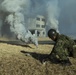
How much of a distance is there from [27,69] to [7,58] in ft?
6.85

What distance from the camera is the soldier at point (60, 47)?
Result: 10.5 m

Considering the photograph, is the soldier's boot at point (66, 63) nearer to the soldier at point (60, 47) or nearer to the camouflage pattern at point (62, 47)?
the soldier at point (60, 47)

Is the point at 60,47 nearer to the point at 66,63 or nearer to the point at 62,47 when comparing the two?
the point at 62,47

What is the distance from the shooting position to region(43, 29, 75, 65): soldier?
10473 mm

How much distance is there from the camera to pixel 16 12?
20.1 metres

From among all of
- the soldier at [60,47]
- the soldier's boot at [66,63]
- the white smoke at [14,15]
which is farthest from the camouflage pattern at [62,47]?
the white smoke at [14,15]

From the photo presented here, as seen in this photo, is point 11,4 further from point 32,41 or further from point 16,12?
point 32,41

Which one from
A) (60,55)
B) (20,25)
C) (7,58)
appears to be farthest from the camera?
(20,25)

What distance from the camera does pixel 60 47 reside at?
34.6ft

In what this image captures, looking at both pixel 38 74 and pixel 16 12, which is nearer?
pixel 38 74

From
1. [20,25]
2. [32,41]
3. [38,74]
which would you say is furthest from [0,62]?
[20,25]

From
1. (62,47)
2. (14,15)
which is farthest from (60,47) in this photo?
(14,15)

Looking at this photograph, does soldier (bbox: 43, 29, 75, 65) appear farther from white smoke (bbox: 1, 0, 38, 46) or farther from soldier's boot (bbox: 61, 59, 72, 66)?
white smoke (bbox: 1, 0, 38, 46)

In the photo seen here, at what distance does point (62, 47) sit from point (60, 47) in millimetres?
96
